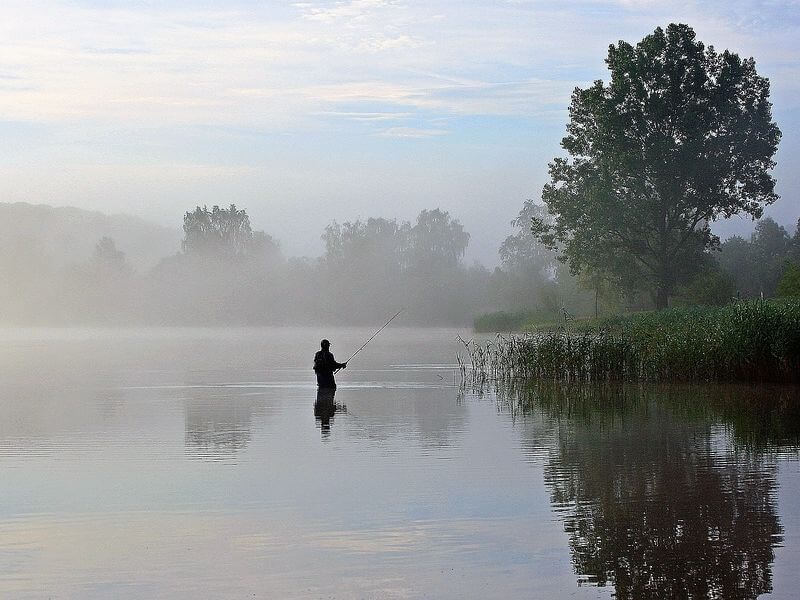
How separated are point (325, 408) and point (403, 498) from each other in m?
11.3

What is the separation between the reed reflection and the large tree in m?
41.6

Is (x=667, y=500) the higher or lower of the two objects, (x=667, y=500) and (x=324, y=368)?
the lower

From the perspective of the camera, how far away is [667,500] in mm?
11648

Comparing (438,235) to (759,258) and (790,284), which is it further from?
(790,284)

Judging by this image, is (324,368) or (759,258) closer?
(324,368)

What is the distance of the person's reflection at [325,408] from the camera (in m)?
19.5

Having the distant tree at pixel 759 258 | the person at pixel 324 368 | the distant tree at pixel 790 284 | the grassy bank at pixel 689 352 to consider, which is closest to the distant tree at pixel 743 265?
the distant tree at pixel 759 258

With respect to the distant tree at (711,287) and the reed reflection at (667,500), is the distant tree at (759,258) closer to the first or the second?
the distant tree at (711,287)

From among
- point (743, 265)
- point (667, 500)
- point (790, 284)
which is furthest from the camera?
point (743, 265)

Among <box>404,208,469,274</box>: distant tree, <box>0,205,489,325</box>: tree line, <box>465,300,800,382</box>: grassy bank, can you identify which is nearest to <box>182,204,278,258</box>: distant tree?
<box>0,205,489,325</box>: tree line

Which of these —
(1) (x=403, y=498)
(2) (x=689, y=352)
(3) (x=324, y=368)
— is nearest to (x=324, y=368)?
(3) (x=324, y=368)

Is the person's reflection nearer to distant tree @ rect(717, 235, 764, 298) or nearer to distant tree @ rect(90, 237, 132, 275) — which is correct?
distant tree @ rect(717, 235, 764, 298)

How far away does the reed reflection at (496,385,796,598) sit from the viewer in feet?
27.6

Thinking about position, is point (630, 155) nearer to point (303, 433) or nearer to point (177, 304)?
point (303, 433)
